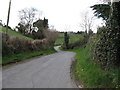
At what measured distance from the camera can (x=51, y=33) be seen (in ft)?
135

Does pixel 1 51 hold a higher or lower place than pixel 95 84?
higher

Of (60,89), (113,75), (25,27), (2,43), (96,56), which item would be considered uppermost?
(25,27)

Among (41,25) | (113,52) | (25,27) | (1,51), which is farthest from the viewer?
(41,25)

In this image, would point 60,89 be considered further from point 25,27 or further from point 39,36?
Answer: point 25,27

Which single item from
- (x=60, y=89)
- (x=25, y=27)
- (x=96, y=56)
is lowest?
(x=60, y=89)

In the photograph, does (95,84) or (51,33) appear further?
(51,33)

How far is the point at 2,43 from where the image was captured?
12867 millimetres

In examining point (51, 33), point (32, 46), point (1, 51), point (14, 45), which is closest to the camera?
point (1, 51)

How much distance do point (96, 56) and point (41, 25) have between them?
41.5 metres

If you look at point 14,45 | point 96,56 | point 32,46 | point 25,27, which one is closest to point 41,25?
point 25,27

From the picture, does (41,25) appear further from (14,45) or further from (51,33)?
(14,45)

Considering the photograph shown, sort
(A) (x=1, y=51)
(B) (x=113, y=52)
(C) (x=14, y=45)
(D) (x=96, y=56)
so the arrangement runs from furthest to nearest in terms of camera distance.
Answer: (C) (x=14, y=45) → (A) (x=1, y=51) → (D) (x=96, y=56) → (B) (x=113, y=52)

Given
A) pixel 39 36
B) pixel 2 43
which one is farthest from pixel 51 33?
pixel 2 43

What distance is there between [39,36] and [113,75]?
1518 inches
